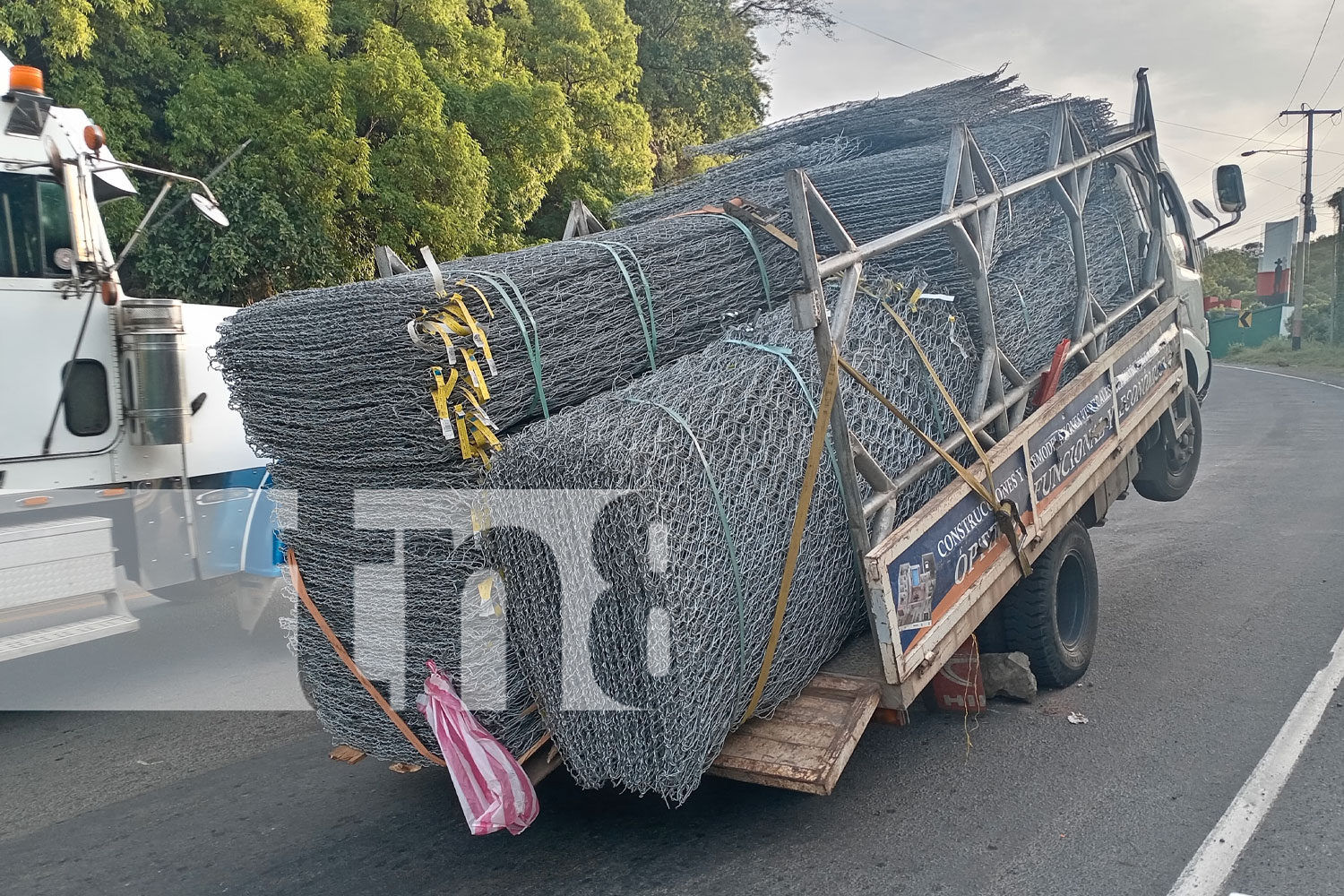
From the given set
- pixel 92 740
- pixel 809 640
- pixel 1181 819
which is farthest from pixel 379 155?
pixel 1181 819

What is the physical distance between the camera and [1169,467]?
750cm

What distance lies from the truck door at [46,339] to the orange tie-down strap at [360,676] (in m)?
2.69

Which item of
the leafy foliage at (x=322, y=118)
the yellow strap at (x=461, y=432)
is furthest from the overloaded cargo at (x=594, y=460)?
the leafy foliage at (x=322, y=118)

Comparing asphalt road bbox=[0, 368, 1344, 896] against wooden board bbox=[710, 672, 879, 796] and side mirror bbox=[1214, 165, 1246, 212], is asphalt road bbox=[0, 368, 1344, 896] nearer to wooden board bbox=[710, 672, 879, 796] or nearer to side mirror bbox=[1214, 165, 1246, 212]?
wooden board bbox=[710, 672, 879, 796]

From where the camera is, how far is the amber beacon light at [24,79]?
17.9 feet

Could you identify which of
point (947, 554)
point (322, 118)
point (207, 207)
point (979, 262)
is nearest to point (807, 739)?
point (947, 554)

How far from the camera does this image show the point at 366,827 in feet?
13.7

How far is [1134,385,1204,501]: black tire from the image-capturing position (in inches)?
291

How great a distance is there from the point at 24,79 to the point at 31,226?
29.9 inches

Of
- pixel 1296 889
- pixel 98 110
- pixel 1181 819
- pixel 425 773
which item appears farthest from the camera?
pixel 98 110

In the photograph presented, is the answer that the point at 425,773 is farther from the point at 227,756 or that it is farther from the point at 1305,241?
the point at 1305,241

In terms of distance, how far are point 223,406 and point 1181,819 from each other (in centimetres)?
550

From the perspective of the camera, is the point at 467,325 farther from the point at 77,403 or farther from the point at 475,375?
the point at 77,403

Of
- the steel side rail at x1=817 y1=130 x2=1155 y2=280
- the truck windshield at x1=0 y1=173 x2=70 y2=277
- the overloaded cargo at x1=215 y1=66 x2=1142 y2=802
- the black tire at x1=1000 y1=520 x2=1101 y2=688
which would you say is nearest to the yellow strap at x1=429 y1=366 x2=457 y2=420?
the overloaded cargo at x1=215 y1=66 x2=1142 y2=802
